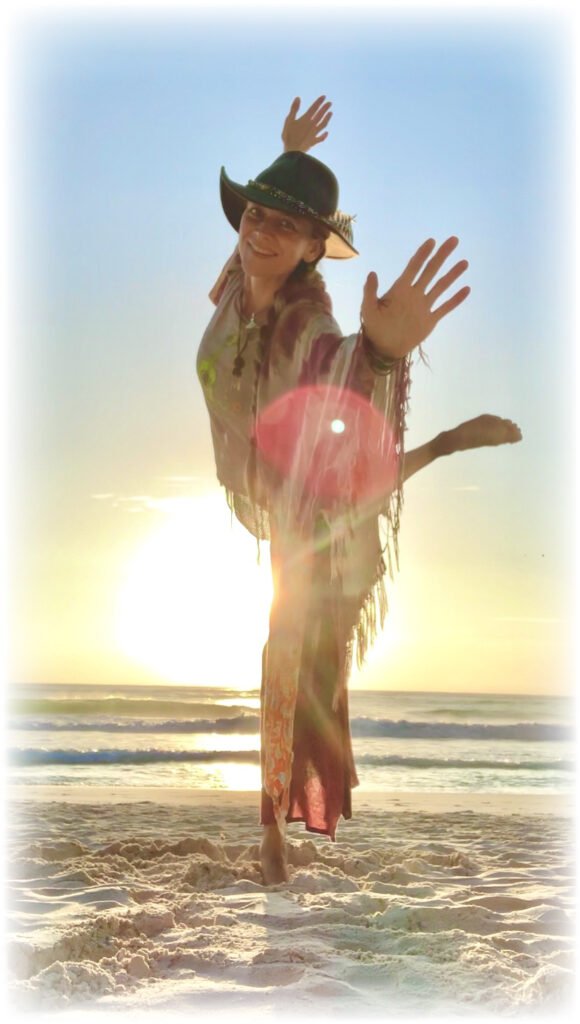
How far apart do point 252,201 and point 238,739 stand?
35.1 ft

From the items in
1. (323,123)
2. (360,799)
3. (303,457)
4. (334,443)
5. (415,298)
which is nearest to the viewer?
(415,298)

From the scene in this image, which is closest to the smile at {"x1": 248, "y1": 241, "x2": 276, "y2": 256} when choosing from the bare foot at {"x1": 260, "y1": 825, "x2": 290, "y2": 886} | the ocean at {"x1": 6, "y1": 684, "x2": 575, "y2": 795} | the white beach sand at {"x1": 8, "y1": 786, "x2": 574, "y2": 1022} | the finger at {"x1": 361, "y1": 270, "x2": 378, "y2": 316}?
the finger at {"x1": 361, "y1": 270, "x2": 378, "y2": 316}

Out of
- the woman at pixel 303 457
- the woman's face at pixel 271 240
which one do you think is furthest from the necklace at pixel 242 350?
the woman's face at pixel 271 240

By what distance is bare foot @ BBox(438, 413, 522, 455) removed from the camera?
13.8 feet

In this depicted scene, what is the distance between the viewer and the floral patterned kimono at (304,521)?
12.9 ft

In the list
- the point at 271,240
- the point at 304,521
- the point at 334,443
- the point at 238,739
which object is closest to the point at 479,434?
the point at 334,443

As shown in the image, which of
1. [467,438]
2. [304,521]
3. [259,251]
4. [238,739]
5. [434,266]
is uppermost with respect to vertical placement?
[259,251]

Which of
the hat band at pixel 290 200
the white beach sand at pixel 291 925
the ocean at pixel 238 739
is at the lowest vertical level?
the ocean at pixel 238 739

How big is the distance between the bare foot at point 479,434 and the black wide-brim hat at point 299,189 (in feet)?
2.90

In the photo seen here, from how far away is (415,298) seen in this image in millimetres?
3439

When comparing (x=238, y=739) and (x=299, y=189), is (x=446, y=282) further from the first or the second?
(x=238, y=739)

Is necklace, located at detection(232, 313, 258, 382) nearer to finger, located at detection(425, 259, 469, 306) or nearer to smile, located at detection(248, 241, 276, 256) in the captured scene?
smile, located at detection(248, 241, 276, 256)

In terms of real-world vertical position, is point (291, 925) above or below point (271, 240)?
below

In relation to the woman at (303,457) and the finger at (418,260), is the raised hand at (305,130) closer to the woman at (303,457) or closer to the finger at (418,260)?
the woman at (303,457)
